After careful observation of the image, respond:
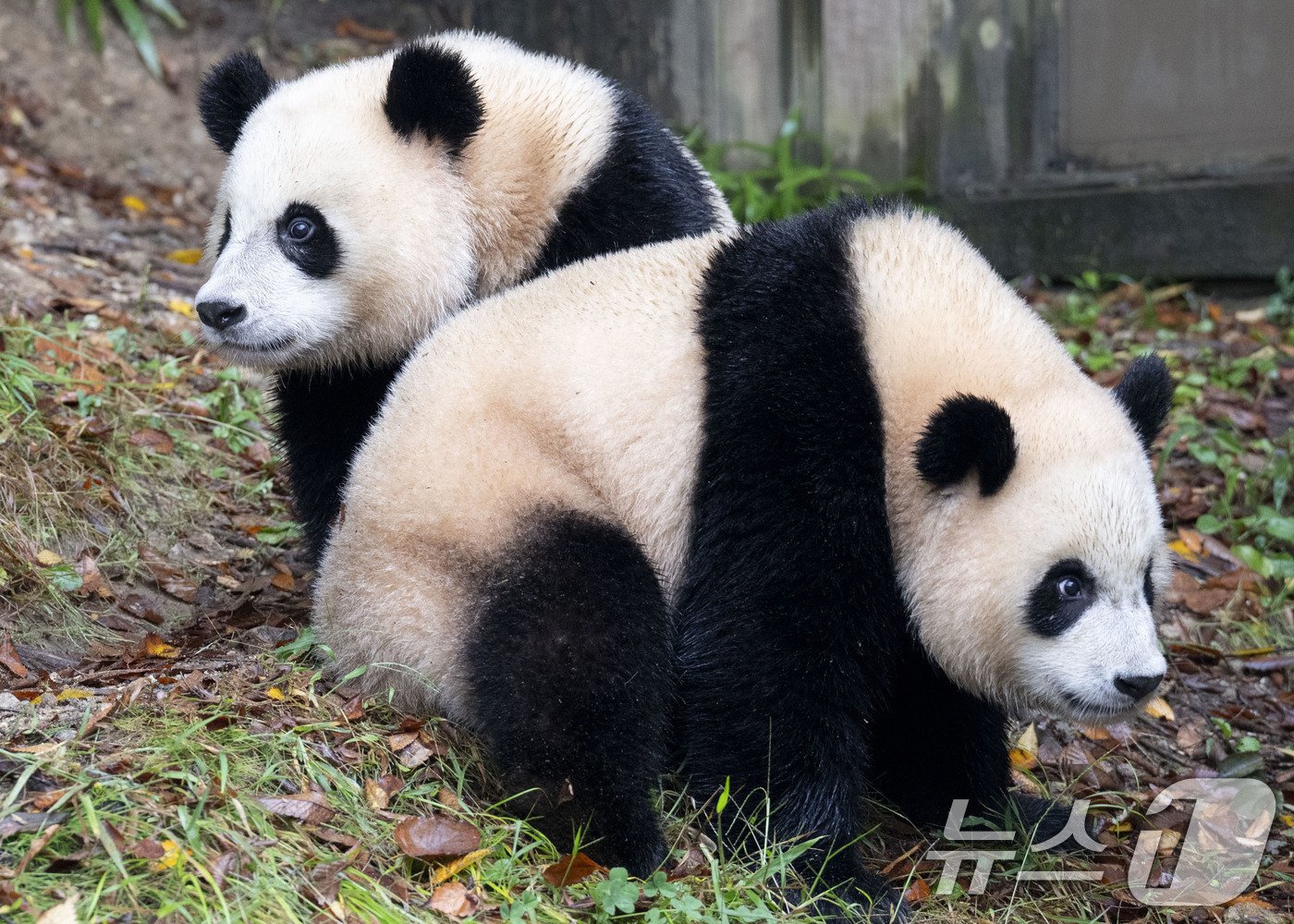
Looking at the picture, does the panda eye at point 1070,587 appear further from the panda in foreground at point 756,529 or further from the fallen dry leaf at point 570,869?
the fallen dry leaf at point 570,869

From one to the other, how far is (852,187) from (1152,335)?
100 inches

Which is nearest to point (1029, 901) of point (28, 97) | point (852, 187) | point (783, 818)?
point (783, 818)

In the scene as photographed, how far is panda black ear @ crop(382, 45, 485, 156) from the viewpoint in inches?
183

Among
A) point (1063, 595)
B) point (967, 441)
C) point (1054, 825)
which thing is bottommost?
point (1054, 825)

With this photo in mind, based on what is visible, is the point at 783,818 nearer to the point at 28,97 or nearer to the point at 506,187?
the point at 506,187

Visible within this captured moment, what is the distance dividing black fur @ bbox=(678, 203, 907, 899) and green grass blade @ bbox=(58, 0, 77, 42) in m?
7.92

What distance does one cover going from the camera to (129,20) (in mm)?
9984

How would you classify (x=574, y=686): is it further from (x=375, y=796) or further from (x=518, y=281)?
(x=518, y=281)

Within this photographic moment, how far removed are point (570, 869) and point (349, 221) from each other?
2.46 metres

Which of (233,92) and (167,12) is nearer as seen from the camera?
(233,92)

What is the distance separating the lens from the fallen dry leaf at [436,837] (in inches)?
131

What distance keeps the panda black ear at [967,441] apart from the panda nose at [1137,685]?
0.64 m

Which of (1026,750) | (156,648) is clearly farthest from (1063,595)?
(156,648)

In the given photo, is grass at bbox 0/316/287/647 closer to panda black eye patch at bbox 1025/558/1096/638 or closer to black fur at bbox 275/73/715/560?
black fur at bbox 275/73/715/560
